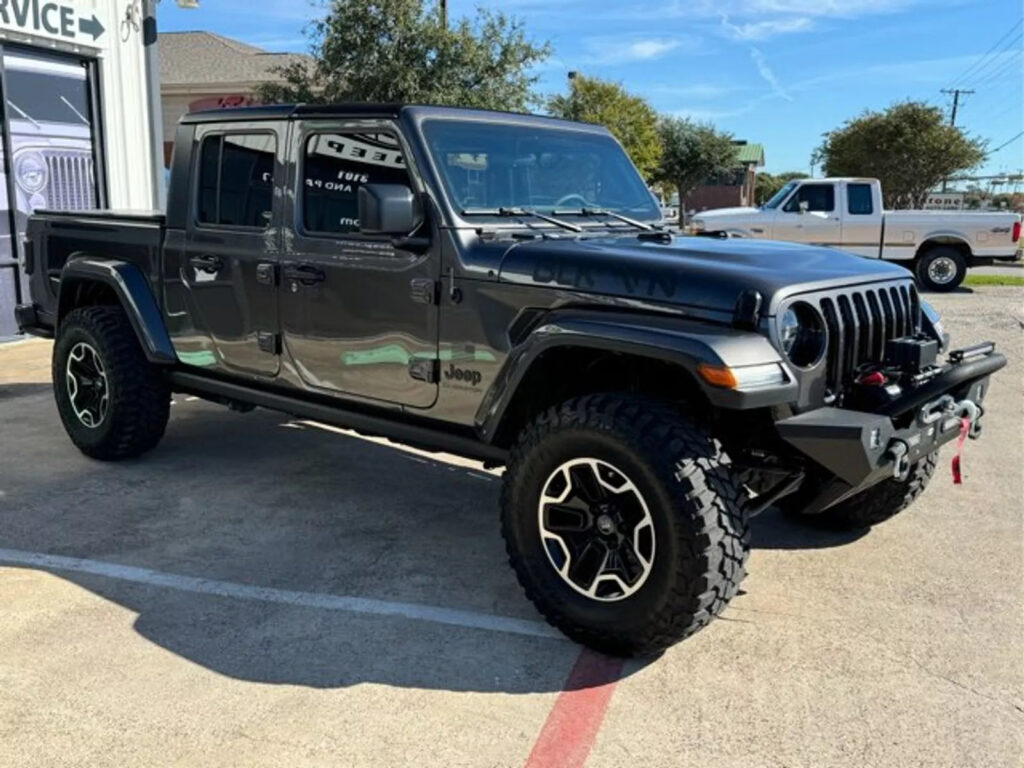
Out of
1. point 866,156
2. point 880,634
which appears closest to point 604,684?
point 880,634

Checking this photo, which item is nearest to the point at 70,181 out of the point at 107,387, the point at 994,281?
the point at 107,387

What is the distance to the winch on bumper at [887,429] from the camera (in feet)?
9.64

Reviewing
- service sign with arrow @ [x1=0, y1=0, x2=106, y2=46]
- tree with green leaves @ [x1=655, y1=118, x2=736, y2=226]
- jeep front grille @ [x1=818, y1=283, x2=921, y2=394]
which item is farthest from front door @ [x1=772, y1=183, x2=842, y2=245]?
tree with green leaves @ [x1=655, y1=118, x2=736, y2=226]

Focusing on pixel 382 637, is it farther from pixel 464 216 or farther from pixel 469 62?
pixel 469 62

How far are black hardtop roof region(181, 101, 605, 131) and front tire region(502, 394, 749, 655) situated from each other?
1492 millimetres

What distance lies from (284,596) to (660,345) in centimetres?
182

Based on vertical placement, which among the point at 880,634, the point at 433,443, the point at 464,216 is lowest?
the point at 880,634

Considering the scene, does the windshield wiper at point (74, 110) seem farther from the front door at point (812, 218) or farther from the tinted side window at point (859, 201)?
the tinted side window at point (859, 201)

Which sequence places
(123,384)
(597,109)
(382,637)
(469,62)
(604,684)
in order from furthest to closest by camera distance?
(597,109)
(469,62)
(123,384)
(382,637)
(604,684)

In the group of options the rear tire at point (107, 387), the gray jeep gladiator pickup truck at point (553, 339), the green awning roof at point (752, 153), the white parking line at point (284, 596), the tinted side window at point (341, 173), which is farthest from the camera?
the green awning roof at point (752, 153)

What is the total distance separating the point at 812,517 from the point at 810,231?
12.6 meters

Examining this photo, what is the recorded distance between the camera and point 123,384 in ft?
16.5

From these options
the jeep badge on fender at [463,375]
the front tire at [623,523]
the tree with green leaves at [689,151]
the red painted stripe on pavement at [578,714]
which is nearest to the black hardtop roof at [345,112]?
the jeep badge on fender at [463,375]

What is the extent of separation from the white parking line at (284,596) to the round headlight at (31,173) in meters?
6.47
